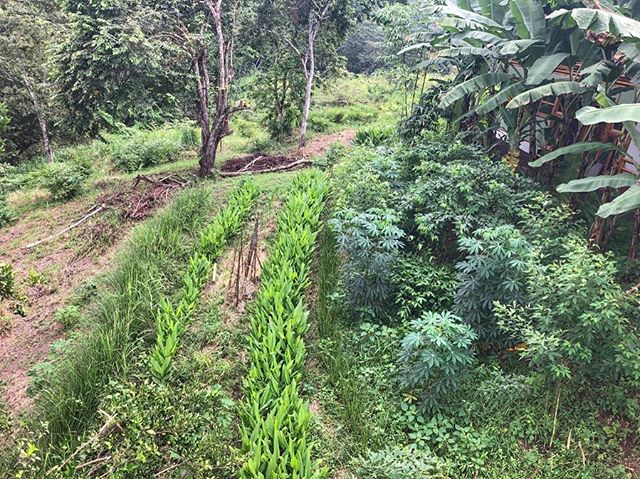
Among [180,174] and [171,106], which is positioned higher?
[171,106]

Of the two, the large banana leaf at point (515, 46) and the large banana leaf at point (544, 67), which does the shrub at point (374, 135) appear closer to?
the large banana leaf at point (515, 46)

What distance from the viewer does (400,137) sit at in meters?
9.23

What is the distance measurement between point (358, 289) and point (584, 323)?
239cm

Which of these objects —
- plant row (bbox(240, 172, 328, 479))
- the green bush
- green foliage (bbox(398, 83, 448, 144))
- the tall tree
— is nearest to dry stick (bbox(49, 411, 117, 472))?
plant row (bbox(240, 172, 328, 479))

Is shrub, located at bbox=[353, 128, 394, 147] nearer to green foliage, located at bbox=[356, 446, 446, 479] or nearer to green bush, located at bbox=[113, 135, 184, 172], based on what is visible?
green bush, located at bbox=[113, 135, 184, 172]

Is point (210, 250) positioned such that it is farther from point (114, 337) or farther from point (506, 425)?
point (506, 425)

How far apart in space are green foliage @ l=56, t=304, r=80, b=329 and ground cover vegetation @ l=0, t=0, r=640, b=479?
3 centimetres

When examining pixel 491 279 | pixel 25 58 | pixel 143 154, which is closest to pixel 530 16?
pixel 491 279

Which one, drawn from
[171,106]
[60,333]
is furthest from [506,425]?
[171,106]

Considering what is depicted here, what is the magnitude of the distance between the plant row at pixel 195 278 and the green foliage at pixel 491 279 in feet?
9.80

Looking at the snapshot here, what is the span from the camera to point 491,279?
426cm

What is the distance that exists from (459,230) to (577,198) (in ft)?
5.89

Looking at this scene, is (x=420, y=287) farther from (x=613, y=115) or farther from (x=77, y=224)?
(x=77, y=224)

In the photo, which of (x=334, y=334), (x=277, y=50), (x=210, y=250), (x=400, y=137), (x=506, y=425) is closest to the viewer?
(x=506, y=425)
